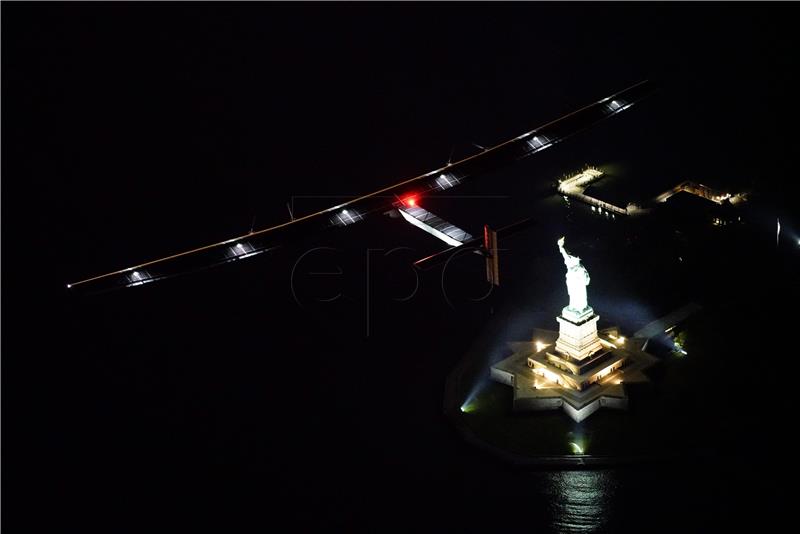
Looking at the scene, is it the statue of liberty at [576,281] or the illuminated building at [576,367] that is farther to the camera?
the statue of liberty at [576,281]

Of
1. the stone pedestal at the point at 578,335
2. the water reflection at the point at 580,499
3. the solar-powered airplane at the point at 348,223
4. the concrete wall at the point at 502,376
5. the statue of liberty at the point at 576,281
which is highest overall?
the solar-powered airplane at the point at 348,223

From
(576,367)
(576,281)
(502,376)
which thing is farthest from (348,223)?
(576,367)

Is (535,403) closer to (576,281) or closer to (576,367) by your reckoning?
(576,367)

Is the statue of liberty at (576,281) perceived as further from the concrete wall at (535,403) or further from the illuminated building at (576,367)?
the concrete wall at (535,403)

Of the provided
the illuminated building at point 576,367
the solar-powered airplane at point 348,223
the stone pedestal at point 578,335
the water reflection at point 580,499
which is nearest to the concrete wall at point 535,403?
the illuminated building at point 576,367

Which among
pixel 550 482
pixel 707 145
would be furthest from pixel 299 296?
pixel 707 145

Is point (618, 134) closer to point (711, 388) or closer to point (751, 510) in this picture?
point (711, 388)
